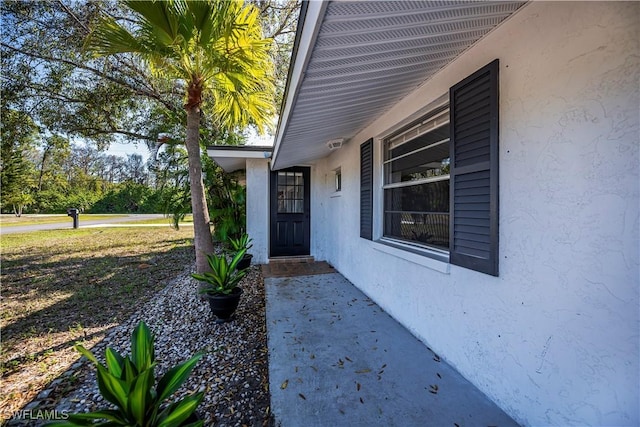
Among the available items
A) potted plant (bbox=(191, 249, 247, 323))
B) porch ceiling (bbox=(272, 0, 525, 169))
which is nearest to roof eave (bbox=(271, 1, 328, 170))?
porch ceiling (bbox=(272, 0, 525, 169))

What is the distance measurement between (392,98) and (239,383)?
10.6 ft

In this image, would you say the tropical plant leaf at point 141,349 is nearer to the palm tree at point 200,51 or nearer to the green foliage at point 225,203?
the palm tree at point 200,51

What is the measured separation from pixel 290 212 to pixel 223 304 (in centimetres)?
401

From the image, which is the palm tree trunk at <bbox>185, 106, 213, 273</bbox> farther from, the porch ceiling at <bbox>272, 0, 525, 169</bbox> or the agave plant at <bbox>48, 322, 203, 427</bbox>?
the agave plant at <bbox>48, 322, 203, 427</bbox>

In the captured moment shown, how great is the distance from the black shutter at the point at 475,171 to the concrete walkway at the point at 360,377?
0.99 meters

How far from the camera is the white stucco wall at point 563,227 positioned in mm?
1272

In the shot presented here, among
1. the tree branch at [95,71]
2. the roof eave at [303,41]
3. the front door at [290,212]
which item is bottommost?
the front door at [290,212]

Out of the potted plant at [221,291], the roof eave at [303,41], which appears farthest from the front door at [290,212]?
the roof eave at [303,41]

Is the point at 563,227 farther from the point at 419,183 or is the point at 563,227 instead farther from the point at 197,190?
the point at 197,190

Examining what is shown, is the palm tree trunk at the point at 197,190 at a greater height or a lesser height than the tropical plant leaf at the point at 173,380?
greater

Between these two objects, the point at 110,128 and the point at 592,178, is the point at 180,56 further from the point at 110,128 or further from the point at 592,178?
the point at 110,128

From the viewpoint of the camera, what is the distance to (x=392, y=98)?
10.1 feet

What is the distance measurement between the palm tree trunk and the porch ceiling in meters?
1.80

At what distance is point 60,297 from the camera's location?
15.6ft
